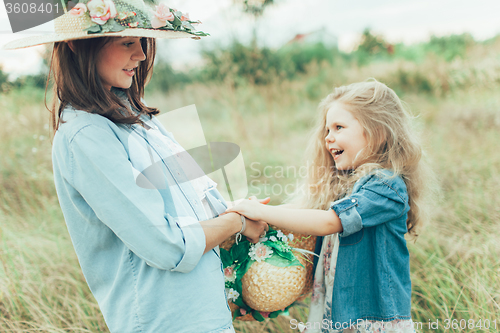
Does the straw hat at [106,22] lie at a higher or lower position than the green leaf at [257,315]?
→ higher

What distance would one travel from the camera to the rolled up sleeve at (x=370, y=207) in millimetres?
1476

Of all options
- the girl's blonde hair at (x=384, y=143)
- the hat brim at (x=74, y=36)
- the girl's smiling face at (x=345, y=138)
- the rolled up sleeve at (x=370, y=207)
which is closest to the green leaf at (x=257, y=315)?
the rolled up sleeve at (x=370, y=207)

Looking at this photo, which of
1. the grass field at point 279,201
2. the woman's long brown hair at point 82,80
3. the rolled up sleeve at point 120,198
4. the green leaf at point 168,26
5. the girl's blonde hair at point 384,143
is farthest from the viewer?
the grass field at point 279,201

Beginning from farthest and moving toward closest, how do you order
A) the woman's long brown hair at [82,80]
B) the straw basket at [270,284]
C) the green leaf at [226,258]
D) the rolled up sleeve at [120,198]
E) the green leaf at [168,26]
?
the green leaf at [226,258] < the straw basket at [270,284] < the green leaf at [168,26] < the woman's long brown hair at [82,80] < the rolled up sleeve at [120,198]

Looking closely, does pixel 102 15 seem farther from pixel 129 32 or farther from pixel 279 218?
pixel 279 218

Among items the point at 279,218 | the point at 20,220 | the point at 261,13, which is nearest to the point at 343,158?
the point at 279,218

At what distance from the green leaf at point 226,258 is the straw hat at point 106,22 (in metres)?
0.98

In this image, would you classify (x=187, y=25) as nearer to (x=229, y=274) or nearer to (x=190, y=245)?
(x=190, y=245)

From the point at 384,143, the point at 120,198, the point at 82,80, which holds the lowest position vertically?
the point at 384,143

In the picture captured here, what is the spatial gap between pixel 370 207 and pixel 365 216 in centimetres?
5

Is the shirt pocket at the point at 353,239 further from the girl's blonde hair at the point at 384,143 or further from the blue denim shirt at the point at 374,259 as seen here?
the girl's blonde hair at the point at 384,143

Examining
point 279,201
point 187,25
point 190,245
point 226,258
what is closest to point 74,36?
point 187,25

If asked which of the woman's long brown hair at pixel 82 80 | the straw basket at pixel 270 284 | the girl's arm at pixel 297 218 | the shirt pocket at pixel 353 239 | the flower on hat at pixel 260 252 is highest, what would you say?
the woman's long brown hair at pixel 82 80

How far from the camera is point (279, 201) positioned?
405cm
